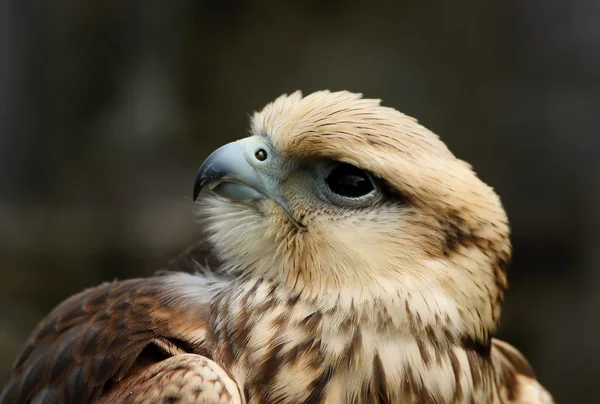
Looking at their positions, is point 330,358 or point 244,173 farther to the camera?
point 244,173

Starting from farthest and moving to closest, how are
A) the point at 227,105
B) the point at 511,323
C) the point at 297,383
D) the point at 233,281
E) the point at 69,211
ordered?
the point at 227,105 < the point at 69,211 < the point at 511,323 < the point at 233,281 < the point at 297,383

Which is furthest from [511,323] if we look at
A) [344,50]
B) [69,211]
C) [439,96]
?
[69,211]

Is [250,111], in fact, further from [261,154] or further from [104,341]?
[104,341]

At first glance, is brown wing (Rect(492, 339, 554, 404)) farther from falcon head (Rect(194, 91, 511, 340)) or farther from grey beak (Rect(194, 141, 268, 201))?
grey beak (Rect(194, 141, 268, 201))

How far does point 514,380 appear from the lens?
2.53 metres

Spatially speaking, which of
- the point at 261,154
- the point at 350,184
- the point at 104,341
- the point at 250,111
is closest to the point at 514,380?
the point at 350,184

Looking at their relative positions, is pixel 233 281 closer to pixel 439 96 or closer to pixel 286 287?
pixel 286 287

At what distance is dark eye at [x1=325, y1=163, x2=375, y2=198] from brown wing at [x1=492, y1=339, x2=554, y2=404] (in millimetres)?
814

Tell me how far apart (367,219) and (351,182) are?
12 centimetres

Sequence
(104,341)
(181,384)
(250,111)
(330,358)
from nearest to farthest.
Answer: (181,384) → (330,358) → (104,341) → (250,111)

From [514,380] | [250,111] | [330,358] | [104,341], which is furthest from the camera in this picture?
[250,111]

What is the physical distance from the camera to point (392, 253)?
195 cm

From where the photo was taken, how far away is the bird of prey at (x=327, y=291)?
1917mm

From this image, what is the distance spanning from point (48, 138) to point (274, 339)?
5.57 meters
